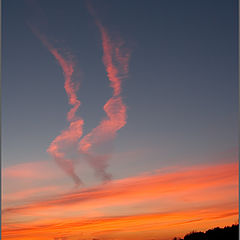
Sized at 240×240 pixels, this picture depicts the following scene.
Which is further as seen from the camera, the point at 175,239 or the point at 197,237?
the point at 197,237

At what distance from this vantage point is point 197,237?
13992mm

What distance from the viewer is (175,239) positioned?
13.1 meters

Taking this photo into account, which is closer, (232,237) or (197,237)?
(232,237)

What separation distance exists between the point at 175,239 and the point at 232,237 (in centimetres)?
202

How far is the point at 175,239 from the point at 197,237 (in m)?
1.32

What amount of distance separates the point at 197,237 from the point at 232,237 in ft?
4.73

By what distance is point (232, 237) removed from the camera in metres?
13.0
